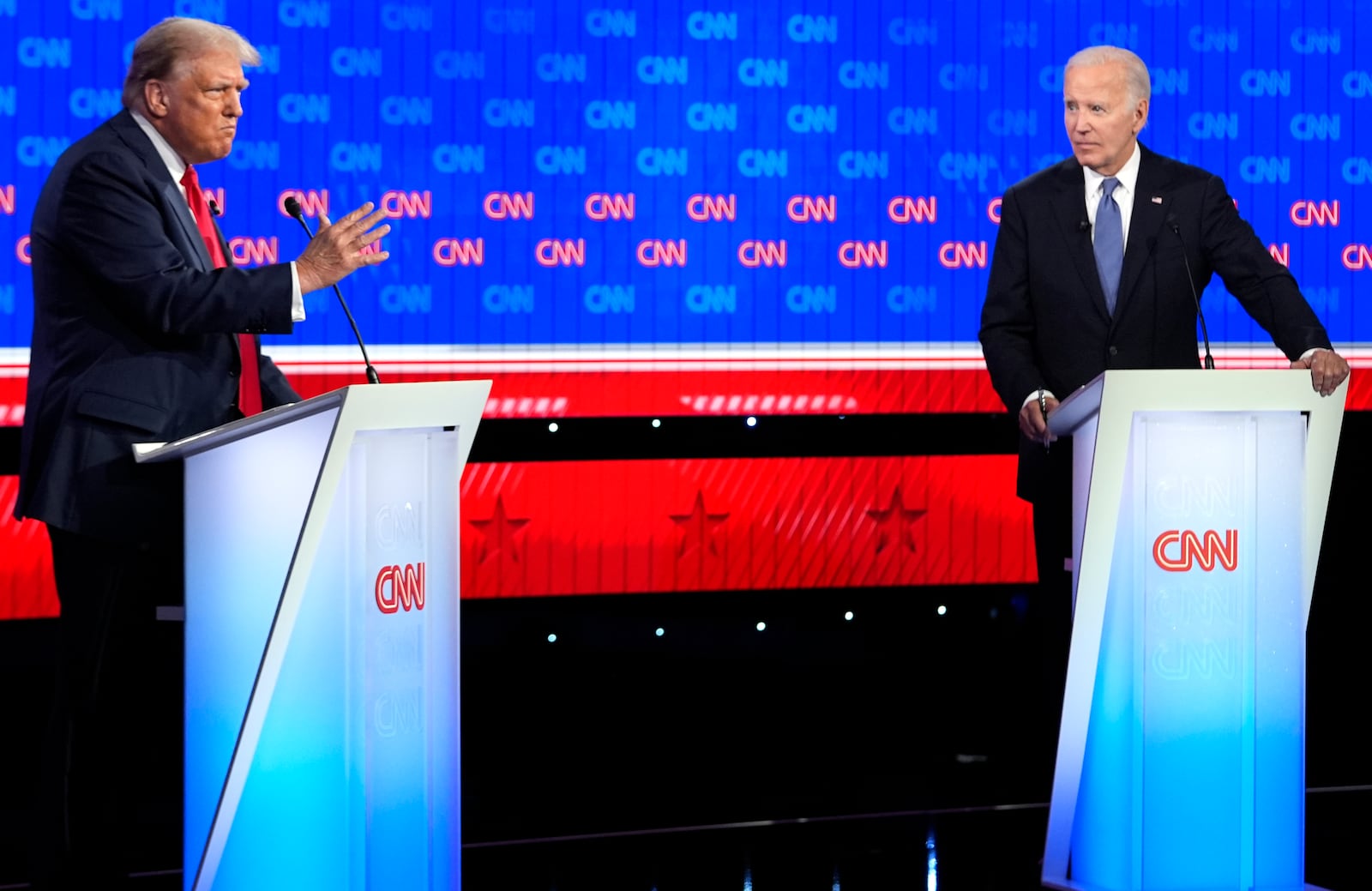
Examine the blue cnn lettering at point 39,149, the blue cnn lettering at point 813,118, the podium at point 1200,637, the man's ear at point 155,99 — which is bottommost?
the podium at point 1200,637

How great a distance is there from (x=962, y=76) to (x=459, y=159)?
137 cm

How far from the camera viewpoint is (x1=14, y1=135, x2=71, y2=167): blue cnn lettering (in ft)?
12.3

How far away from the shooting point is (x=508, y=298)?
407 cm

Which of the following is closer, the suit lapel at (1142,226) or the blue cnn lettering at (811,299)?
the suit lapel at (1142,226)

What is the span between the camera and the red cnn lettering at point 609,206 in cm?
411

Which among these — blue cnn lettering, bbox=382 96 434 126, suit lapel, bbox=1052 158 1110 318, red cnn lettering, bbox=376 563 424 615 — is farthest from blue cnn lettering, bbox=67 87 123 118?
suit lapel, bbox=1052 158 1110 318

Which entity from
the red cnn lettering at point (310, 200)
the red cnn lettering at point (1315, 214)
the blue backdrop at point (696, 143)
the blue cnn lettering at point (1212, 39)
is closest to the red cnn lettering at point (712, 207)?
the blue backdrop at point (696, 143)

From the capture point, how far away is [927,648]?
4.43m

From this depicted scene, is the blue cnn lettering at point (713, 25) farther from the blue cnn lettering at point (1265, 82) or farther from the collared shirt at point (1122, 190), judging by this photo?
the blue cnn lettering at point (1265, 82)

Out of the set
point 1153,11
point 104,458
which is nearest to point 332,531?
point 104,458

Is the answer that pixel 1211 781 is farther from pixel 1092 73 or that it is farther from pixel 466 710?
pixel 466 710

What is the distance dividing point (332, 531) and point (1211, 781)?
153cm

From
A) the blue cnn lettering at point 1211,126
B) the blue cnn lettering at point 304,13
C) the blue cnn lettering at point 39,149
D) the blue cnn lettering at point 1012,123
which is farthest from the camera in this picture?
the blue cnn lettering at point 1211,126

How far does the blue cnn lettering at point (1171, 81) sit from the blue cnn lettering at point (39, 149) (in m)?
2.83
